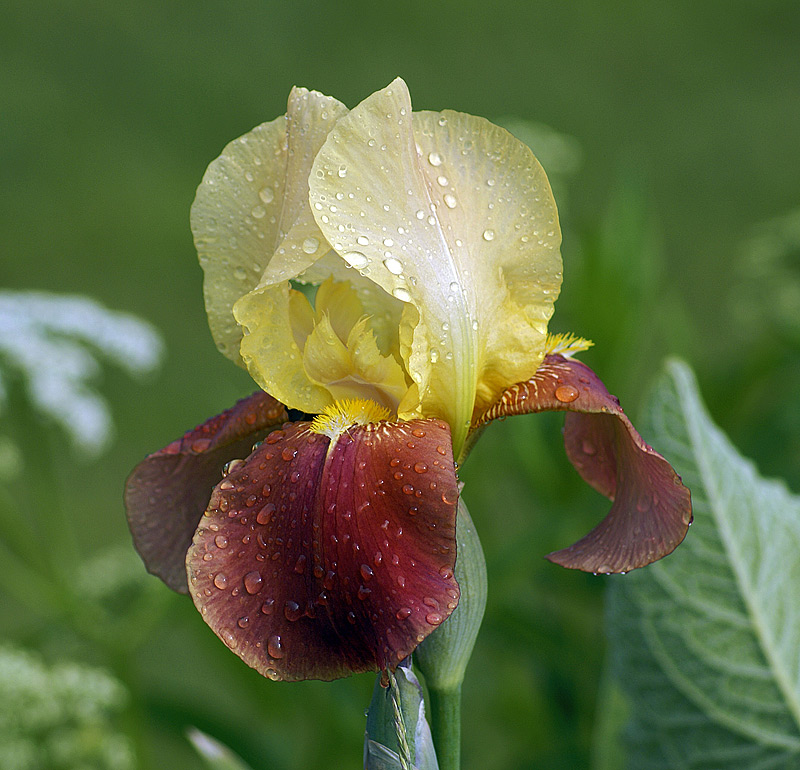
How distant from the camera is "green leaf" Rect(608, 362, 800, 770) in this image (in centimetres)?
54

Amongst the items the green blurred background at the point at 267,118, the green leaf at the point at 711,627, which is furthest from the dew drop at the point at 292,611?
the green blurred background at the point at 267,118

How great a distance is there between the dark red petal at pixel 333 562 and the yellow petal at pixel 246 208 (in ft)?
0.36

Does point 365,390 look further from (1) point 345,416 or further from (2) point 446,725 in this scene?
(2) point 446,725

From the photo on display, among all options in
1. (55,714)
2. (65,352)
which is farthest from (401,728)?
(65,352)

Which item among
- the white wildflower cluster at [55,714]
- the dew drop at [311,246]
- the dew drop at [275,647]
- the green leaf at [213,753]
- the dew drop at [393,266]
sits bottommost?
the white wildflower cluster at [55,714]

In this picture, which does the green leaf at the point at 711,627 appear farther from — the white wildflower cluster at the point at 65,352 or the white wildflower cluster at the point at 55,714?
the white wildflower cluster at the point at 65,352

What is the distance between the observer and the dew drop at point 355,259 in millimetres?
348

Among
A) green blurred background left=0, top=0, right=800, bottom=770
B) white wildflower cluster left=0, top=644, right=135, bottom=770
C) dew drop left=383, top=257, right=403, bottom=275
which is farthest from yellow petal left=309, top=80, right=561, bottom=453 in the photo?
green blurred background left=0, top=0, right=800, bottom=770

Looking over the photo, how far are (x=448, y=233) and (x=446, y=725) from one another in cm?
20

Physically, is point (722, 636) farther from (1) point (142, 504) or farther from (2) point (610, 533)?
(1) point (142, 504)

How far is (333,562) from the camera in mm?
322

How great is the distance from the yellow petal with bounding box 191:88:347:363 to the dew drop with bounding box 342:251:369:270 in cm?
4

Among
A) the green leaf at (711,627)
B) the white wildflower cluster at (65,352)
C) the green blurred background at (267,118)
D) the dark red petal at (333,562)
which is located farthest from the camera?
the green blurred background at (267,118)

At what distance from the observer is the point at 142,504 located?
431mm
